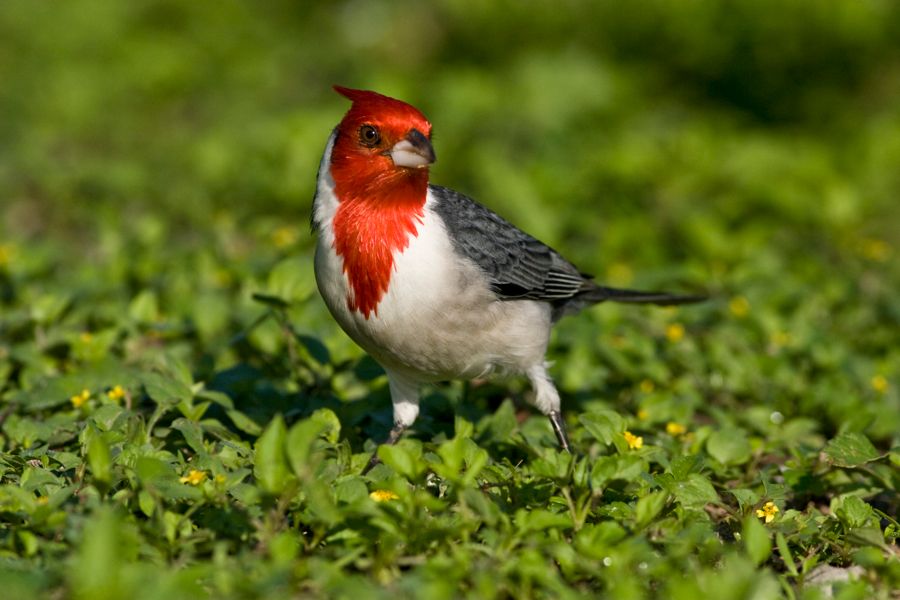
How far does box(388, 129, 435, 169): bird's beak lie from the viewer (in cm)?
389

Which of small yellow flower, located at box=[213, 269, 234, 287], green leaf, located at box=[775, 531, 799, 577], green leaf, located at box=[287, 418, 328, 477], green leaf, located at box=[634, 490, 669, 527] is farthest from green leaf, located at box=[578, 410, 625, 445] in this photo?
small yellow flower, located at box=[213, 269, 234, 287]

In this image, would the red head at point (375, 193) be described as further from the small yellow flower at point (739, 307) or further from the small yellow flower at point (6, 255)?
the small yellow flower at point (6, 255)

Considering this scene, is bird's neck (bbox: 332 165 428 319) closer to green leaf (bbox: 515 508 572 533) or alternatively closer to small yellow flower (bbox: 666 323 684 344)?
green leaf (bbox: 515 508 572 533)

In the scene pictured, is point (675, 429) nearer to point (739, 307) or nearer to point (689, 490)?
point (689, 490)

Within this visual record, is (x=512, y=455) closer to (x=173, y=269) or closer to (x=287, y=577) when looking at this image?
(x=287, y=577)

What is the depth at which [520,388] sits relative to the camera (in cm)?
533

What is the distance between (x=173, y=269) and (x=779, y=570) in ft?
12.6

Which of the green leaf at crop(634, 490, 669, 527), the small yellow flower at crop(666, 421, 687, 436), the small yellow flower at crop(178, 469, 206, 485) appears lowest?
the small yellow flower at crop(666, 421, 687, 436)

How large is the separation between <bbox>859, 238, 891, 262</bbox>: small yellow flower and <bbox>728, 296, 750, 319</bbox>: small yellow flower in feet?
3.87

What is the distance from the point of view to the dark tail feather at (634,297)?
5.12m

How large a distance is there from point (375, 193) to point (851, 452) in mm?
1980

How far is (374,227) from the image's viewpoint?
13.2 ft

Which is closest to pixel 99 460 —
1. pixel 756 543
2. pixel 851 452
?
pixel 756 543

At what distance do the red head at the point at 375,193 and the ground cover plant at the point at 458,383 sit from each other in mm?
671
